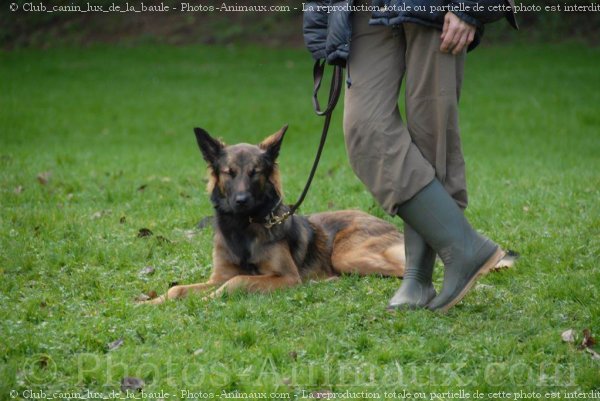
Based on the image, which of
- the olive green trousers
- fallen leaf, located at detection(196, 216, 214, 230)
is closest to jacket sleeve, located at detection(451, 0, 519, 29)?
the olive green trousers

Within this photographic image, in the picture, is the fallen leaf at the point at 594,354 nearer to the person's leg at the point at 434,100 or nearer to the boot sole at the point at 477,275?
the boot sole at the point at 477,275

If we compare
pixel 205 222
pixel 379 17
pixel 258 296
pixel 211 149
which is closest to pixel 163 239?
pixel 205 222

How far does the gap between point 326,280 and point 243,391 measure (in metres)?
2.27

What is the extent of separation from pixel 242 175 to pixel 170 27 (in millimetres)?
18552

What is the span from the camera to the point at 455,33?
4551 mm

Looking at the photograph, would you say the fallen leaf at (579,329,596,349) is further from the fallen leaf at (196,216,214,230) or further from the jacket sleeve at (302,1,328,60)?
the fallen leaf at (196,216,214,230)

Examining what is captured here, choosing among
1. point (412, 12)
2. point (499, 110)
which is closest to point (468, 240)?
point (412, 12)

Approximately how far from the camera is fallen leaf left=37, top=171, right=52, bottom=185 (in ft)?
31.6

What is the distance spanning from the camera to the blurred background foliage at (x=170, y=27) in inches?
862

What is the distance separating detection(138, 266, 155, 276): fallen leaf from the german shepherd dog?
0.49 metres

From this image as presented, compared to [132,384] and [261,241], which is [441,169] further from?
[132,384]

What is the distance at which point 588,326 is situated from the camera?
184 inches

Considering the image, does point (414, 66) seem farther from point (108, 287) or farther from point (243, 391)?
point (108, 287)

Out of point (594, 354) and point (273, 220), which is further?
point (273, 220)
